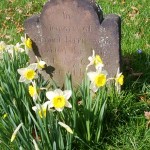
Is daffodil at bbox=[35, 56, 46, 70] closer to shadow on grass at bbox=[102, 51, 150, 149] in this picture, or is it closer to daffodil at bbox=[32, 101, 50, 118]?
shadow on grass at bbox=[102, 51, 150, 149]

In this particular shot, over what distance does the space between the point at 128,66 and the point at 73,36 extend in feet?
3.06

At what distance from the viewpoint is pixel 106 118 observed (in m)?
3.20

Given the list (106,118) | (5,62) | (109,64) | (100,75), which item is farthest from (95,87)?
(5,62)

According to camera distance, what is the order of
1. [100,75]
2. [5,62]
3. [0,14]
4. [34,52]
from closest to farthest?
[100,75], [5,62], [34,52], [0,14]

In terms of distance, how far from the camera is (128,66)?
165 inches

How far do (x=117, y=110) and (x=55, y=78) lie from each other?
0.85m

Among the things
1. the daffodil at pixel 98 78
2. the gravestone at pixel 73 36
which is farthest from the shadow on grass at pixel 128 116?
the daffodil at pixel 98 78

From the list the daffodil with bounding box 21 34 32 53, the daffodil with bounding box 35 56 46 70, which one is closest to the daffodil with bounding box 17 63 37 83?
the daffodil with bounding box 35 56 46 70

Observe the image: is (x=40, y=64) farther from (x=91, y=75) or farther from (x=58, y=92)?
(x=58, y=92)

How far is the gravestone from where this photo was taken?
3338 mm

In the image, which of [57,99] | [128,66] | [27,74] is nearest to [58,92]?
[57,99]

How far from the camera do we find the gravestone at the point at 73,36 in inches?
131

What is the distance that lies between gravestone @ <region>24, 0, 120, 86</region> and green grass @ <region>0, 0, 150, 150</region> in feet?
1.18

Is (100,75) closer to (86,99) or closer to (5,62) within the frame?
(86,99)
